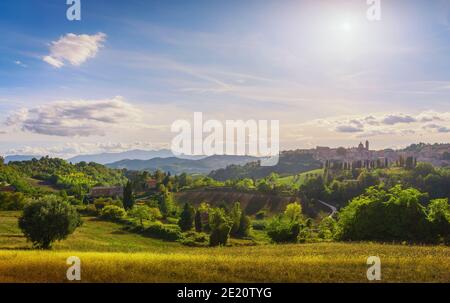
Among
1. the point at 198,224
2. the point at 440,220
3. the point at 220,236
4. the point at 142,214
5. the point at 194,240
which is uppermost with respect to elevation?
the point at 440,220

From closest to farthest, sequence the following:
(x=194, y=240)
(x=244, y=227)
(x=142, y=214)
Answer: (x=194, y=240), (x=142, y=214), (x=244, y=227)

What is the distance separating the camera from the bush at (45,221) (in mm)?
33781

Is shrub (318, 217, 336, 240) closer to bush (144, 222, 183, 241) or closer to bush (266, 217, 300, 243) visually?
bush (266, 217, 300, 243)

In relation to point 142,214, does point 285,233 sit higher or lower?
higher

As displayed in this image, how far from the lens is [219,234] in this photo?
5850 cm

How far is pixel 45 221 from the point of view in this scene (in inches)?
1334

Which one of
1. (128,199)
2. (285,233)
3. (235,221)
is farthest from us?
(128,199)

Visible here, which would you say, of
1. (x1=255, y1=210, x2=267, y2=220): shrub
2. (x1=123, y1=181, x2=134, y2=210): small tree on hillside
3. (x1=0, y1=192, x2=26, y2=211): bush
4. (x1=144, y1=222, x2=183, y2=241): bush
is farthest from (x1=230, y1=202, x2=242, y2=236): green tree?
(x1=0, y1=192, x2=26, y2=211): bush

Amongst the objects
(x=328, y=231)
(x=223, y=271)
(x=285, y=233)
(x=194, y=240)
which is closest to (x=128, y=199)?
(x=194, y=240)

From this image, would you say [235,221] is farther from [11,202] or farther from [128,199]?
[11,202]

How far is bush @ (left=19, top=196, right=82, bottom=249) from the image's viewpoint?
1330 inches
